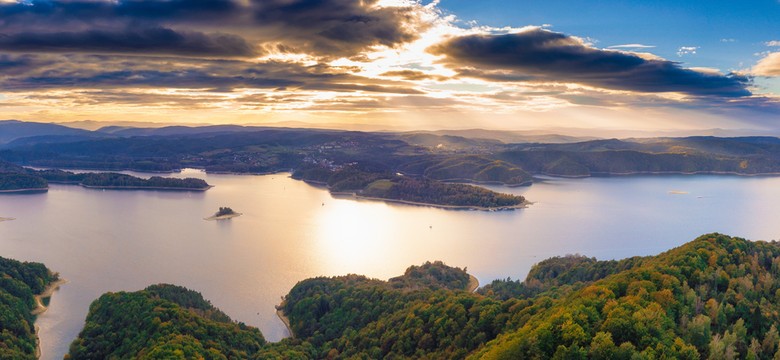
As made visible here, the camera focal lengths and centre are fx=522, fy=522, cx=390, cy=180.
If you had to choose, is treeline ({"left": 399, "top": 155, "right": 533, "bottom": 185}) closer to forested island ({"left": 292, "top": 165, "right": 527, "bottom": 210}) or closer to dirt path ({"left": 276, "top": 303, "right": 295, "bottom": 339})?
forested island ({"left": 292, "top": 165, "right": 527, "bottom": 210})

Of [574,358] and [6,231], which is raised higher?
[574,358]

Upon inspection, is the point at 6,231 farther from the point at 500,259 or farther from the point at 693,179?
the point at 693,179

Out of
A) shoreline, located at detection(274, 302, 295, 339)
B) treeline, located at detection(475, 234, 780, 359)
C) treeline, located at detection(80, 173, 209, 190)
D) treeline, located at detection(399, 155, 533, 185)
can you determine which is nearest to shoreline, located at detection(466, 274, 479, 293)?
shoreline, located at detection(274, 302, 295, 339)

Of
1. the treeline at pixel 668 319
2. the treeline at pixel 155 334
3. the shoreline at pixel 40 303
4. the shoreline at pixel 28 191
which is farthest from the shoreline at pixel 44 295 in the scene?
the shoreline at pixel 28 191

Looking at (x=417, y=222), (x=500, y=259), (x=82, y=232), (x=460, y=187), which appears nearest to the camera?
(x=500, y=259)

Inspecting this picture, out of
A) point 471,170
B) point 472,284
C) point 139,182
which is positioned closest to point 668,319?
point 472,284

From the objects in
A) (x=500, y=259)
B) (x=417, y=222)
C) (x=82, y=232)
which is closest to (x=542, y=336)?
(x=500, y=259)
